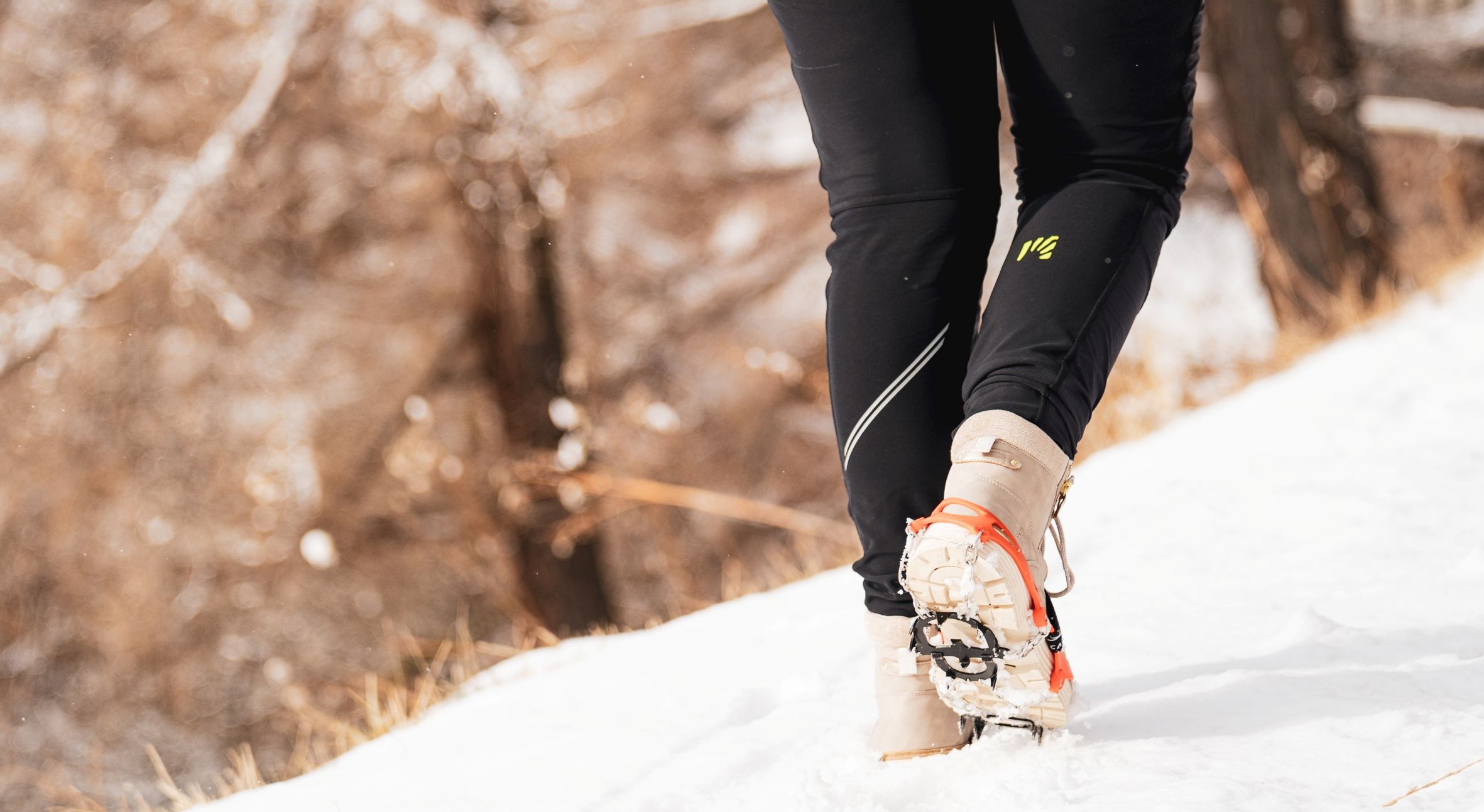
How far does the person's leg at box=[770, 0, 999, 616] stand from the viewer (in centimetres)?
89

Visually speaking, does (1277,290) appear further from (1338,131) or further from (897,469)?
(897,469)

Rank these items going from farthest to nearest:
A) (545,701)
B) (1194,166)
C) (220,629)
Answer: (220,629)
(1194,166)
(545,701)

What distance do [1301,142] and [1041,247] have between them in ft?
12.8

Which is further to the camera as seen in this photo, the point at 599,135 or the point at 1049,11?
the point at 599,135

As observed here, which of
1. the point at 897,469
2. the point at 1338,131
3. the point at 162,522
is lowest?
the point at 162,522

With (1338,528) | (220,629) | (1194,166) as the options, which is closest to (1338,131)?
(1194,166)

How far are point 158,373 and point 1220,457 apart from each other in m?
6.08

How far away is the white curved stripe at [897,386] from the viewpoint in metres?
0.89

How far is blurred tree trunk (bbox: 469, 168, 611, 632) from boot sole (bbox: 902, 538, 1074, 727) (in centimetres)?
476

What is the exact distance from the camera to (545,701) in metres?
1.33

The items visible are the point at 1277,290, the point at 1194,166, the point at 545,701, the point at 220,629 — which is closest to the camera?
the point at 545,701

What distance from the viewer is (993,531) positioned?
Result: 2.51 ft

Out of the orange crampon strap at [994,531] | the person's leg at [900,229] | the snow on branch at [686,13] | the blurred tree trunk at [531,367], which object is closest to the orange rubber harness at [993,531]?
the orange crampon strap at [994,531]

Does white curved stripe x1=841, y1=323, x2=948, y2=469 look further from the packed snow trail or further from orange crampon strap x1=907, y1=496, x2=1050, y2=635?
the packed snow trail
